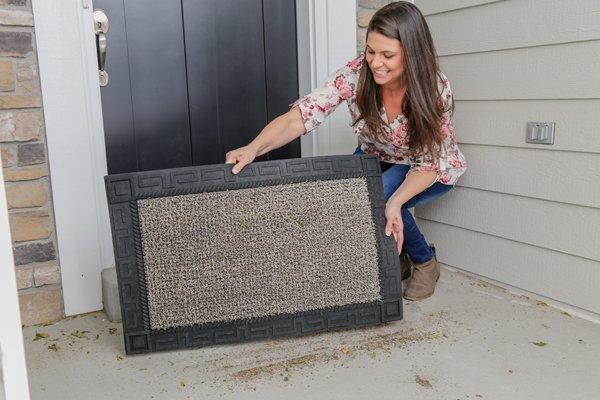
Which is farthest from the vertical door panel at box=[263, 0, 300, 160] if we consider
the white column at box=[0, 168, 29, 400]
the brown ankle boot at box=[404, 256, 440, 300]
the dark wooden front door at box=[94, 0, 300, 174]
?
the white column at box=[0, 168, 29, 400]

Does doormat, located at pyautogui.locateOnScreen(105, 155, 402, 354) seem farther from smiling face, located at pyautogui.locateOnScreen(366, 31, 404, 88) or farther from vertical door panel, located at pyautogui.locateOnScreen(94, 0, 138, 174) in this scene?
vertical door panel, located at pyautogui.locateOnScreen(94, 0, 138, 174)

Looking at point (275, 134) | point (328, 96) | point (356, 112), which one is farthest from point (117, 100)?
point (356, 112)

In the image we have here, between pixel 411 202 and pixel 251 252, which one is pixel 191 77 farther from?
pixel 411 202

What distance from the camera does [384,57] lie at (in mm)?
1936

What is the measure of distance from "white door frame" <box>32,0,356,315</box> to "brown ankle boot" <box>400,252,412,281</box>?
1.18 meters

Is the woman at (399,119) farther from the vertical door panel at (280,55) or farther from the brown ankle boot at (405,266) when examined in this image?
the vertical door panel at (280,55)

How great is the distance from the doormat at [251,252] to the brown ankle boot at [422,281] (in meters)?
0.29

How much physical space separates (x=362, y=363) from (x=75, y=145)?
1.24 metres

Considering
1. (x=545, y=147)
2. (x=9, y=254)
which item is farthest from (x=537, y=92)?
(x=9, y=254)

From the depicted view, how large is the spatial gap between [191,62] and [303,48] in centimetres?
49

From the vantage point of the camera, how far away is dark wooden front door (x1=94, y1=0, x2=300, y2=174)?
2.26 metres

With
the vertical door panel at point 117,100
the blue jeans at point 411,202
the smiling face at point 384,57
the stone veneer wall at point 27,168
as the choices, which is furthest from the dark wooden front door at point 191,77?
the smiling face at point 384,57

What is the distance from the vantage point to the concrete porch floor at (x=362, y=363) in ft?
5.30

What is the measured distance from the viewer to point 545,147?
213cm
